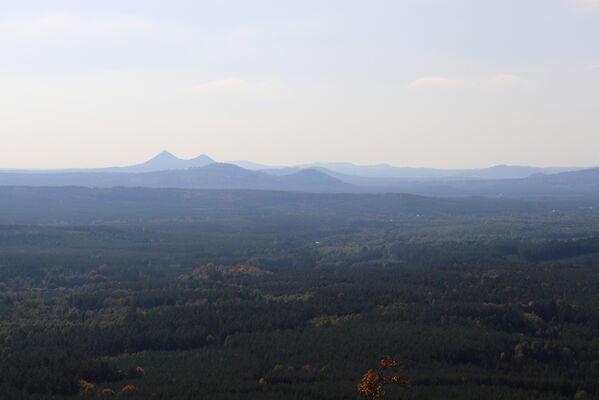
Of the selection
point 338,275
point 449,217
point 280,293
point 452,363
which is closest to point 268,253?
point 338,275

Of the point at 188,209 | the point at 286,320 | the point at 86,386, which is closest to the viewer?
the point at 86,386

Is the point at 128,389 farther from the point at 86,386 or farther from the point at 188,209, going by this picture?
the point at 188,209

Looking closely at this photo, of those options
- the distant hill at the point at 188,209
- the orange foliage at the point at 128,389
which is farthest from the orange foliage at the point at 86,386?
the distant hill at the point at 188,209

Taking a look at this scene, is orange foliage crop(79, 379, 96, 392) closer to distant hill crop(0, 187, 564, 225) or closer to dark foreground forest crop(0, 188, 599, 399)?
dark foreground forest crop(0, 188, 599, 399)

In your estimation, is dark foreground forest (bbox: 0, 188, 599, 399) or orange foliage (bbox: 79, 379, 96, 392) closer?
orange foliage (bbox: 79, 379, 96, 392)

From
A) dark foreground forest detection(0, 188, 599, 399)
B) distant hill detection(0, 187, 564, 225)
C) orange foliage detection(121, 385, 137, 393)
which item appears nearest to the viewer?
orange foliage detection(121, 385, 137, 393)

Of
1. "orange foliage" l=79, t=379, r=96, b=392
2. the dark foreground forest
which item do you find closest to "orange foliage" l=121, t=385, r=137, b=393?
the dark foreground forest

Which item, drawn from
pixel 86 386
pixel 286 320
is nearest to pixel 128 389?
pixel 86 386

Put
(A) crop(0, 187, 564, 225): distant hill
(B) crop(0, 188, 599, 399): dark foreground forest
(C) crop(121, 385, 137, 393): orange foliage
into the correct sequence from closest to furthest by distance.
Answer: (C) crop(121, 385, 137, 393): orange foliage, (B) crop(0, 188, 599, 399): dark foreground forest, (A) crop(0, 187, 564, 225): distant hill
